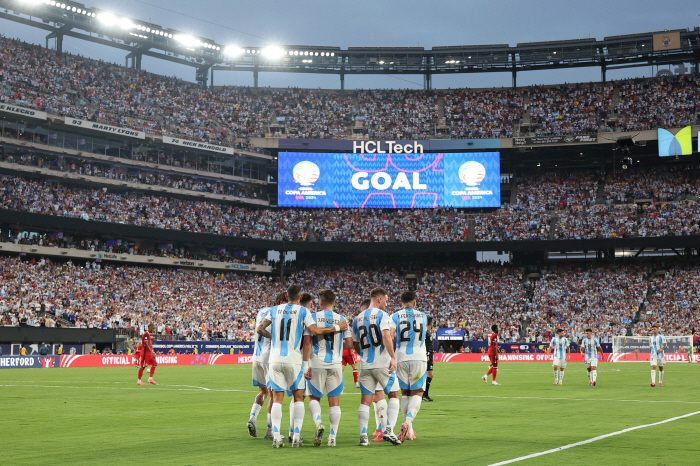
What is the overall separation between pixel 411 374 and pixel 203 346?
148 feet

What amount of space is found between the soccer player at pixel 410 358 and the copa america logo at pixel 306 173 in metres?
61.6

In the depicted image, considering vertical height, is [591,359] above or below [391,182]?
below

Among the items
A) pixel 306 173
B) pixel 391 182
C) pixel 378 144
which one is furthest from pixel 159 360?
pixel 378 144

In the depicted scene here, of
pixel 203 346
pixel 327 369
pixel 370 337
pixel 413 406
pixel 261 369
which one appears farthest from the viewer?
pixel 203 346

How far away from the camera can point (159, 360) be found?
167 feet

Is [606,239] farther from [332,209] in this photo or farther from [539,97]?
[332,209]

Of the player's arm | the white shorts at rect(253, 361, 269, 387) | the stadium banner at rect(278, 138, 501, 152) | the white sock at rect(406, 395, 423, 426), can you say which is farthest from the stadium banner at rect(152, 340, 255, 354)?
the white sock at rect(406, 395, 423, 426)

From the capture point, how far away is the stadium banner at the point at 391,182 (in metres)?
73.9

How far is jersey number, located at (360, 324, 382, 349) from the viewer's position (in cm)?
1240

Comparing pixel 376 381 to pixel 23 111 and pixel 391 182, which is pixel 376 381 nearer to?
pixel 23 111

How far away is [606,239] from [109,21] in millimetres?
54248

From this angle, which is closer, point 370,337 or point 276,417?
point 276,417

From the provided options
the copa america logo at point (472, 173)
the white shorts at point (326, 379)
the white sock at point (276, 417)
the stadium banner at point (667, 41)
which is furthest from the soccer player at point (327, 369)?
the stadium banner at point (667, 41)

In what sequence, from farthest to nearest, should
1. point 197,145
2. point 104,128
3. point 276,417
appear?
1. point 197,145
2. point 104,128
3. point 276,417
